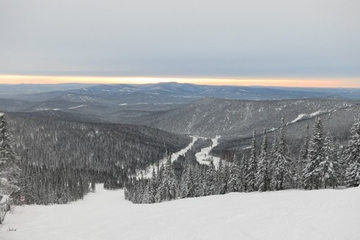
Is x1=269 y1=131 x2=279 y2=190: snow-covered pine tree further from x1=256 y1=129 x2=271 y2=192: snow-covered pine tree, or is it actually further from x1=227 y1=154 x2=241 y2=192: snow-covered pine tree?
x1=227 y1=154 x2=241 y2=192: snow-covered pine tree

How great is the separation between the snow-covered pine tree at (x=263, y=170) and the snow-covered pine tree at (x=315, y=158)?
729cm

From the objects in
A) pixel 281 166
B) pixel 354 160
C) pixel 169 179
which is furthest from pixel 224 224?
pixel 169 179

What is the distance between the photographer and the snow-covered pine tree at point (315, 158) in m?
50.9

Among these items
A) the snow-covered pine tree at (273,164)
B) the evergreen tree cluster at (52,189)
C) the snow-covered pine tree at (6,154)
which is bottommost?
the evergreen tree cluster at (52,189)

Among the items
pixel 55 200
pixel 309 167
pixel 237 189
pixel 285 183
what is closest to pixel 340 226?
pixel 309 167

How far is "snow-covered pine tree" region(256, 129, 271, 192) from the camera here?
56750 mm

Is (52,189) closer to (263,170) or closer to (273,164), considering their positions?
(263,170)

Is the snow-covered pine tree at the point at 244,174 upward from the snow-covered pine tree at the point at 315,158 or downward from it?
downward

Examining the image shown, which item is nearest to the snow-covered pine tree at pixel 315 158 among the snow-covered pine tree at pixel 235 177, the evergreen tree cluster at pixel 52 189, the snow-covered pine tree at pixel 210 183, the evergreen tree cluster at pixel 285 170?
the evergreen tree cluster at pixel 285 170

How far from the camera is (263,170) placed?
57406mm

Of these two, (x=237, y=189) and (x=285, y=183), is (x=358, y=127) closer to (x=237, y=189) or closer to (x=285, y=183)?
(x=285, y=183)

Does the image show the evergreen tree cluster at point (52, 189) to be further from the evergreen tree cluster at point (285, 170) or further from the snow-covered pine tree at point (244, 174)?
the snow-covered pine tree at point (244, 174)

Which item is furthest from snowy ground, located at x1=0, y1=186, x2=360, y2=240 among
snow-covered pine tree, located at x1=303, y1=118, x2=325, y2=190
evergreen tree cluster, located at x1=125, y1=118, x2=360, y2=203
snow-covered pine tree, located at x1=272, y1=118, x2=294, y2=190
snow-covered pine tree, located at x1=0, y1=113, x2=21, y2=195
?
snow-covered pine tree, located at x1=272, y1=118, x2=294, y2=190

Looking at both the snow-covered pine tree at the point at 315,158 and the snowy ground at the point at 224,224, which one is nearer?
the snowy ground at the point at 224,224
